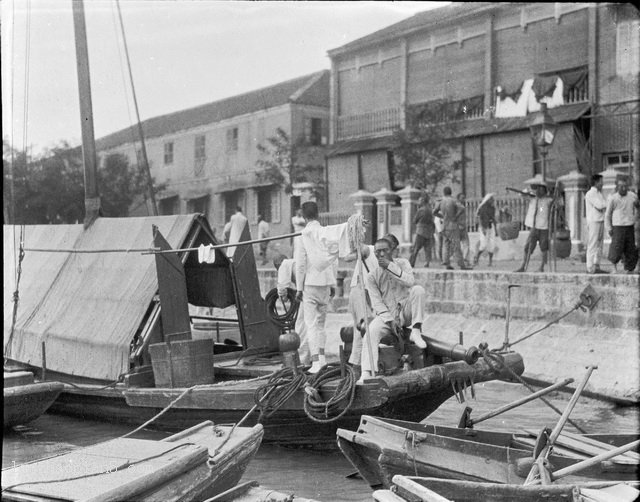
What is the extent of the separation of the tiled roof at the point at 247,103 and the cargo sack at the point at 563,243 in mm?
16197

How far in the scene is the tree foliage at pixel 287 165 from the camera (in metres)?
26.2

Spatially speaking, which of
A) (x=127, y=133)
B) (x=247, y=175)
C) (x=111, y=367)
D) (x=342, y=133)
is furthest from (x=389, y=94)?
(x=111, y=367)

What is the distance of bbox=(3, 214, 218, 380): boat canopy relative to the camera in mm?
8969

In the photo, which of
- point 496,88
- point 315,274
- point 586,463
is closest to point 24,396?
point 315,274


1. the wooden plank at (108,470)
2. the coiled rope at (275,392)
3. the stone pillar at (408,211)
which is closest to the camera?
the wooden plank at (108,470)

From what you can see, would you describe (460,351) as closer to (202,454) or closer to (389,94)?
(202,454)

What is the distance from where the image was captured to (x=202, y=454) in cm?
505

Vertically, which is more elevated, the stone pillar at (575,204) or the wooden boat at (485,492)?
the stone pillar at (575,204)

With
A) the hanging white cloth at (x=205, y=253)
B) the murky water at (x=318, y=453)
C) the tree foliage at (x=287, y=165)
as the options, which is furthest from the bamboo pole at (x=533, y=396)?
the tree foliage at (x=287, y=165)

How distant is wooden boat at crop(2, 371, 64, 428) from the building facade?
14743 mm

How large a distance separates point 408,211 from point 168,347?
397 inches

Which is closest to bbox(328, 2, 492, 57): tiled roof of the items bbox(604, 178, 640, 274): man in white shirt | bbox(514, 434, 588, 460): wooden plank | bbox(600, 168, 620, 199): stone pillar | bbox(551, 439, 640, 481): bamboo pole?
bbox(600, 168, 620, 199): stone pillar

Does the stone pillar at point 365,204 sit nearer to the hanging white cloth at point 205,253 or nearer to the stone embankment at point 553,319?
the stone embankment at point 553,319

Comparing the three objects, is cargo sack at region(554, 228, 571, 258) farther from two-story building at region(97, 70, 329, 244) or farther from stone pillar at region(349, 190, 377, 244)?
two-story building at region(97, 70, 329, 244)
